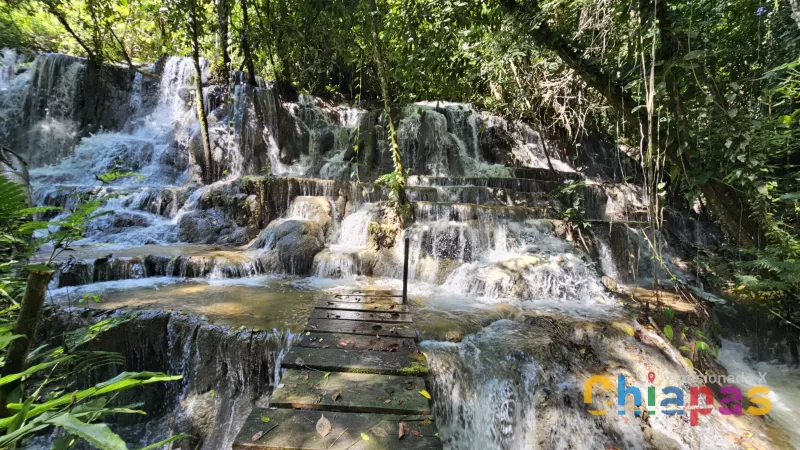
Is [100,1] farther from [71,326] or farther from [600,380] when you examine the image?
[600,380]

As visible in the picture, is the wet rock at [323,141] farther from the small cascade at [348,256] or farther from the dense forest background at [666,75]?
the dense forest background at [666,75]

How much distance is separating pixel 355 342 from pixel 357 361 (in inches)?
15.8

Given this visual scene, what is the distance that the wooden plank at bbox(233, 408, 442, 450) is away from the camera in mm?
2051

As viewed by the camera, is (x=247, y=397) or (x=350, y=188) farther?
(x=350, y=188)

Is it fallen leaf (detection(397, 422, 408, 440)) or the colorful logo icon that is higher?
fallen leaf (detection(397, 422, 408, 440))

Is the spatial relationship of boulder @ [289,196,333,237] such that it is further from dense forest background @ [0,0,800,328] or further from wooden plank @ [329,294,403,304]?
dense forest background @ [0,0,800,328]

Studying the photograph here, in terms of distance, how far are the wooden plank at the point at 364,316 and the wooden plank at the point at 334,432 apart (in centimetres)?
178

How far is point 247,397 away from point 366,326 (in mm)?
1547

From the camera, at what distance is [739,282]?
4980 mm

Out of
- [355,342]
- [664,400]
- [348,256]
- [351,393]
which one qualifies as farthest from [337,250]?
[664,400]

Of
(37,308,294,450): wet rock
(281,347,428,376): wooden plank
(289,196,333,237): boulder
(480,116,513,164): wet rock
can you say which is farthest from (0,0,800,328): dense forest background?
(480,116,513,164): wet rock

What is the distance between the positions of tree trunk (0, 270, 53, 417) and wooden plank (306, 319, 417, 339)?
3.08 meters

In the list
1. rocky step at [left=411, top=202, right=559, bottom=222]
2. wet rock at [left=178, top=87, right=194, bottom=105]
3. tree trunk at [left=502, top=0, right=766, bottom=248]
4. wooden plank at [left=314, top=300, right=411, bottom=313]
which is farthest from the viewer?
wet rock at [left=178, top=87, right=194, bottom=105]

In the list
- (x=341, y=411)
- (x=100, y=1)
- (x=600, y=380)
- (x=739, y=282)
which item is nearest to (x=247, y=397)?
(x=341, y=411)
